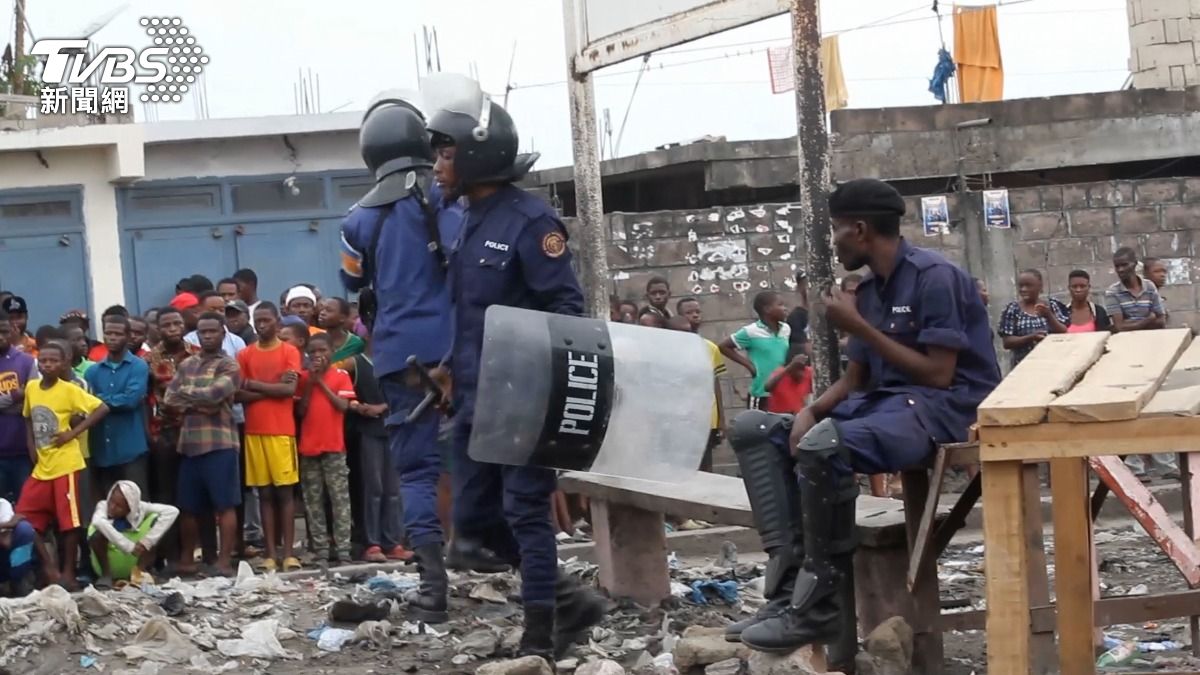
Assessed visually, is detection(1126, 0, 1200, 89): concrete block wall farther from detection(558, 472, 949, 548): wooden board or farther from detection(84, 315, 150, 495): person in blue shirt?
detection(558, 472, 949, 548): wooden board

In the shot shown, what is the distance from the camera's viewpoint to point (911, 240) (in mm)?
15188

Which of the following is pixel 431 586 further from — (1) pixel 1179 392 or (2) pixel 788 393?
(2) pixel 788 393

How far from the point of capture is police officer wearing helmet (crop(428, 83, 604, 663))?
19.7 feet

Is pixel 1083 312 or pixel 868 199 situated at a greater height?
pixel 868 199

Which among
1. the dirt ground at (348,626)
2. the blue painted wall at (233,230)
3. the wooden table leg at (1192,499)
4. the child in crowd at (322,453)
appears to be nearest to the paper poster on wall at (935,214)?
the blue painted wall at (233,230)

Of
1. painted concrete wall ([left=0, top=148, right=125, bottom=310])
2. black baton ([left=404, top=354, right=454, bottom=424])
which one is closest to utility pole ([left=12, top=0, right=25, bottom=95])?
painted concrete wall ([left=0, top=148, right=125, bottom=310])

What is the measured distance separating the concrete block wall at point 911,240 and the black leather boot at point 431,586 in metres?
6.98

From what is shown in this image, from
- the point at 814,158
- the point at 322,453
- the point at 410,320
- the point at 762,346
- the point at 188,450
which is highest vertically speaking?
the point at 814,158

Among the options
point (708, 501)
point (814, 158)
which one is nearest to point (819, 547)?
point (708, 501)

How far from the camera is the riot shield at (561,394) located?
228 inches

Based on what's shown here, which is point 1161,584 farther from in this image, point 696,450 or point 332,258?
point 332,258

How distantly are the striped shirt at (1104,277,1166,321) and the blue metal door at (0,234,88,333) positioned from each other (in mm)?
10668

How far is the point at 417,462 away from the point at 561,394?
1373 mm

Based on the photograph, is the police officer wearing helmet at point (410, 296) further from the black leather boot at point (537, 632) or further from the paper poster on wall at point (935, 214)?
the paper poster on wall at point (935, 214)
